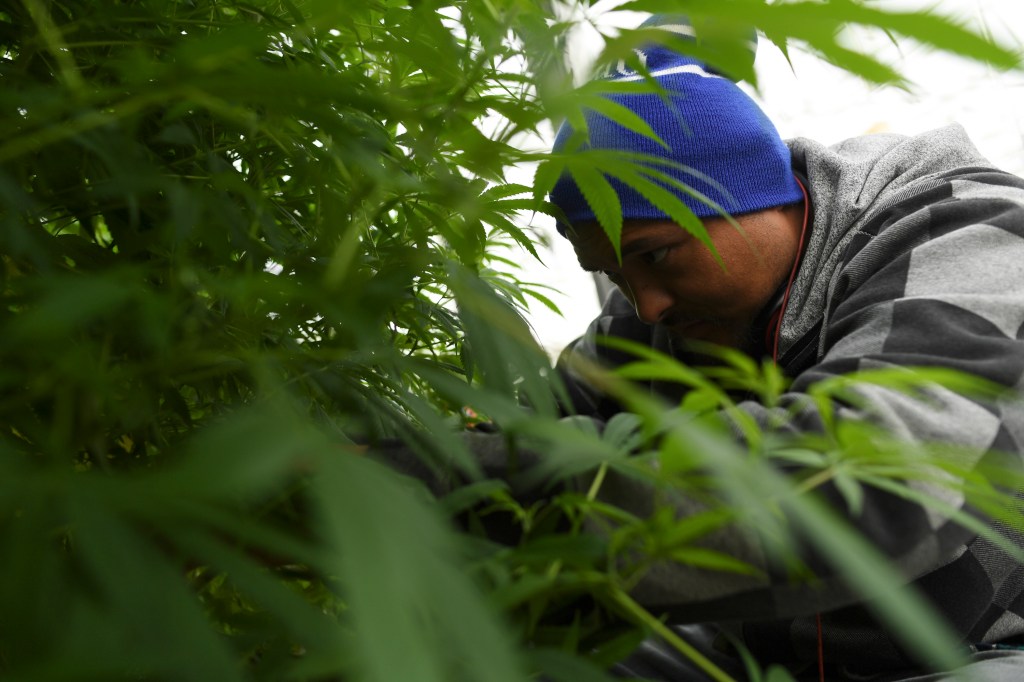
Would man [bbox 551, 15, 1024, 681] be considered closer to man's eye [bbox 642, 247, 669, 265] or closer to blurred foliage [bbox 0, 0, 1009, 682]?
man's eye [bbox 642, 247, 669, 265]

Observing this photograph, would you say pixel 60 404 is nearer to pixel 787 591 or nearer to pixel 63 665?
pixel 63 665

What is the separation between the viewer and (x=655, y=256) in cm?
82

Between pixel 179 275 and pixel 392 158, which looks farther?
pixel 392 158

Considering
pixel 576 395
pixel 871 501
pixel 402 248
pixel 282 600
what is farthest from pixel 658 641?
pixel 282 600

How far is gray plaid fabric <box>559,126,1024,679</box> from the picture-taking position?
39 cm

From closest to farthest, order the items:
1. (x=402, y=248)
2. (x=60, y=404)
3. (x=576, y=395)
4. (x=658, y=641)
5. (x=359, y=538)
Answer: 1. (x=359, y=538)
2. (x=60, y=404)
3. (x=402, y=248)
4. (x=658, y=641)
5. (x=576, y=395)

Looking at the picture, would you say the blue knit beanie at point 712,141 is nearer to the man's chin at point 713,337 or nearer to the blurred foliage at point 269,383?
the man's chin at point 713,337

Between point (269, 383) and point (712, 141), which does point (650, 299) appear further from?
point (269, 383)

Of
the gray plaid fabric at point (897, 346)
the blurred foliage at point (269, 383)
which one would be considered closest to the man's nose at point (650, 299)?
the gray plaid fabric at point (897, 346)

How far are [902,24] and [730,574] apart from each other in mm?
268

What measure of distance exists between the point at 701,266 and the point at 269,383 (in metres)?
0.66

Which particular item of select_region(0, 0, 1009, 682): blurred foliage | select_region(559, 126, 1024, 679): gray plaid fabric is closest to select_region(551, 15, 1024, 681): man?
select_region(559, 126, 1024, 679): gray plaid fabric

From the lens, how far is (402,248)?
1.23 feet

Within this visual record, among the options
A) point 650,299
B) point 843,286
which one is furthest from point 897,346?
point 650,299
